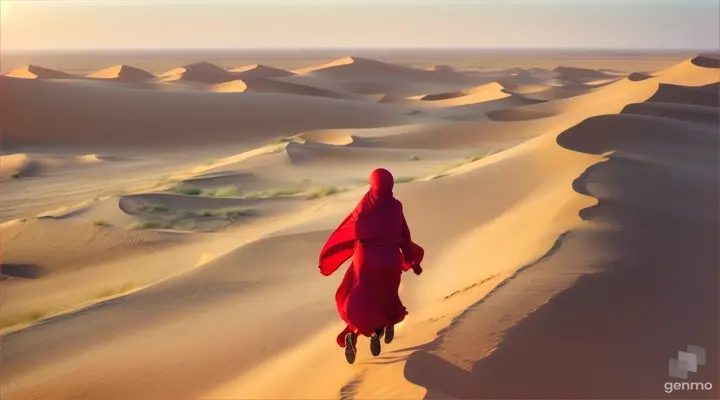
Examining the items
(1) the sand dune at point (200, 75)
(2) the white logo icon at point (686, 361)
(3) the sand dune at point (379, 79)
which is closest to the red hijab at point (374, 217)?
(2) the white logo icon at point (686, 361)

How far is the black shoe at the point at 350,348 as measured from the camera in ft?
15.7

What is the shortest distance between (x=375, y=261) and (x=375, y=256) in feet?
0.10

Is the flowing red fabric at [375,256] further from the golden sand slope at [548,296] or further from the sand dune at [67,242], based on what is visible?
the sand dune at [67,242]

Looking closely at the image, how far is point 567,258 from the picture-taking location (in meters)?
6.07

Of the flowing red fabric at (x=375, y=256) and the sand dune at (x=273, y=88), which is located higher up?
the flowing red fabric at (x=375, y=256)

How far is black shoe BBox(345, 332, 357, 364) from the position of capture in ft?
15.7

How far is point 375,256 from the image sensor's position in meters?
4.69

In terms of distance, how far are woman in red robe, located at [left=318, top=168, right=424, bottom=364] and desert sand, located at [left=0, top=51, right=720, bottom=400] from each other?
0.23 metres

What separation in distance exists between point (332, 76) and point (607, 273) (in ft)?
207

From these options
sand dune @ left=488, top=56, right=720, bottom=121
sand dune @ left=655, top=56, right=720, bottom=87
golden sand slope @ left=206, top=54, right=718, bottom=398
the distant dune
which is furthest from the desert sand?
the distant dune

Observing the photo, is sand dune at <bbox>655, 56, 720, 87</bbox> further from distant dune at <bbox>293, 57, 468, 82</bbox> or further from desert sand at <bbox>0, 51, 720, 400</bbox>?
distant dune at <bbox>293, 57, 468, 82</bbox>

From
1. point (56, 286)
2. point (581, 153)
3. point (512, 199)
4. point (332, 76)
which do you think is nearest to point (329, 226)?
point (512, 199)

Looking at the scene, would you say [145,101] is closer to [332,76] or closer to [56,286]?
[56,286]

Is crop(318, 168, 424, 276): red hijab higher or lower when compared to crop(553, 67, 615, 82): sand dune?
higher
